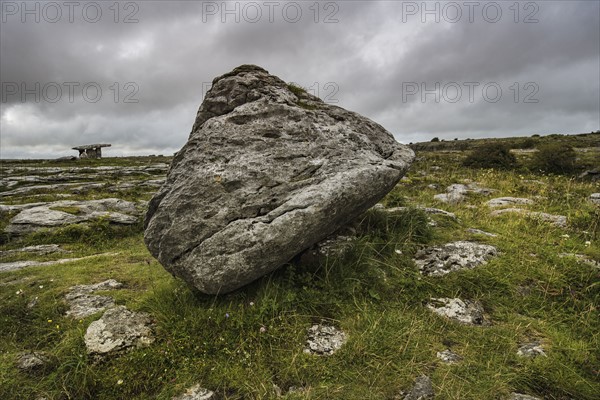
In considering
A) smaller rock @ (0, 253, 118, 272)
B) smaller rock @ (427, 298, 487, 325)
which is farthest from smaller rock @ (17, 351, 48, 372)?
smaller rock @ (427, 298, 487, 325)

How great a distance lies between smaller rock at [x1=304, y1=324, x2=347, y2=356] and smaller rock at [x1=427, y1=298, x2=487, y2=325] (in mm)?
1626

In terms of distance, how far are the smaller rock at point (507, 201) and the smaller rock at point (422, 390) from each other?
857 centimetres

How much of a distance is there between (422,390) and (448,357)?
69 cm

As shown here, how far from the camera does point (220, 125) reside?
5855 mm

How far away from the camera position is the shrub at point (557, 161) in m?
22.0

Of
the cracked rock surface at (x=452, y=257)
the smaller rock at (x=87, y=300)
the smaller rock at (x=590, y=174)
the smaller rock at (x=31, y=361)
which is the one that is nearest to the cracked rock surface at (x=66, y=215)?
the smaller rock at (x=87, y=300)

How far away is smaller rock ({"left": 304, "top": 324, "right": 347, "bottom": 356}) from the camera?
4.21 meters

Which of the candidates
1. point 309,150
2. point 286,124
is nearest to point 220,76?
point 286,124

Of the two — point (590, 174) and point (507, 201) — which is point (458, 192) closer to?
point (507, 201)

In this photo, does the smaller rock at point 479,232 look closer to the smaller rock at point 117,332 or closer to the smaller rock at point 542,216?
the smaller rock at point 542,216

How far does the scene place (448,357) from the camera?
3.97 metres

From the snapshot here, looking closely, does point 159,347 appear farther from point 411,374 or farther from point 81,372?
point 411,374

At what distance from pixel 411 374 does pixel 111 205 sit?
16443mm

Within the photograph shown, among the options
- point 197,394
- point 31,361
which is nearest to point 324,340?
point 197,394
